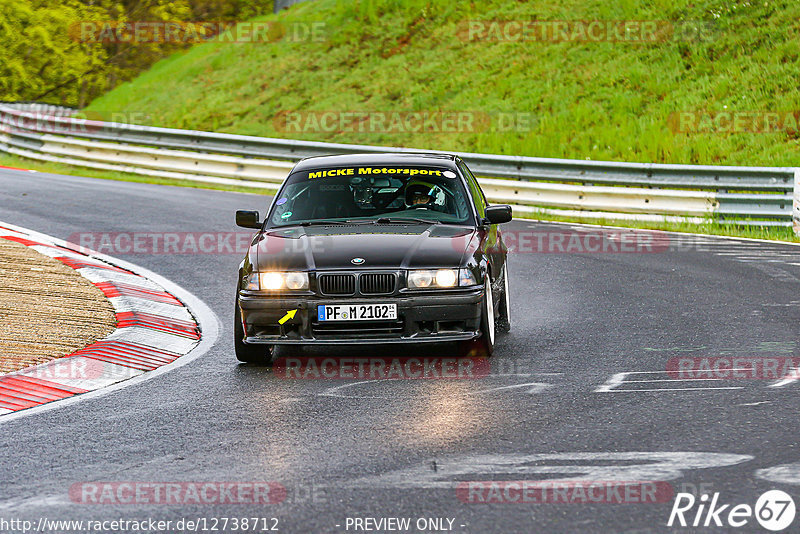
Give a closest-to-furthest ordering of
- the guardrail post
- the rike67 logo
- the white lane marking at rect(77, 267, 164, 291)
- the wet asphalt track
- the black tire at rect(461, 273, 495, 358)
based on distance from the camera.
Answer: the rike67 logo, the wet asphalt track, the black tire at rect(461, 273, 495, 358), the white lane marking at rect(77, 267, 164, 291), the guardrail post

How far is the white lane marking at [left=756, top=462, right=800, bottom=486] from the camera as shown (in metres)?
5.25

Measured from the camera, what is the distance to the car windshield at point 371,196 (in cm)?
930

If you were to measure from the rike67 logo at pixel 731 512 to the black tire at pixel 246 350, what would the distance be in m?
4.13

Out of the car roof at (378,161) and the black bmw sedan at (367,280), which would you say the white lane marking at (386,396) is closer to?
the black bmw sedan at (367,280)

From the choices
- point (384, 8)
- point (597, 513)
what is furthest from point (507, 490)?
point (384, 8)

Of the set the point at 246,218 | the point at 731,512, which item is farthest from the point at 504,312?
the point at 731,512

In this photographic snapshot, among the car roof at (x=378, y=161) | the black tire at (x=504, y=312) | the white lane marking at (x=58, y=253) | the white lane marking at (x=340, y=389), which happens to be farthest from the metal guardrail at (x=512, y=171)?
the white lane marking at (x=340, y=389)

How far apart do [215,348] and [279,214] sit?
122 cm

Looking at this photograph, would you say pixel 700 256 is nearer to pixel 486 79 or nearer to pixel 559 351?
pixel 559 351

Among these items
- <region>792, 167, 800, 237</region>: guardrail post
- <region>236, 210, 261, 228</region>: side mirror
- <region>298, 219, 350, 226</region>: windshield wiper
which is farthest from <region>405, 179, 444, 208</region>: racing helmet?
<region>792, 167, 800, 237</region>: guardrail post

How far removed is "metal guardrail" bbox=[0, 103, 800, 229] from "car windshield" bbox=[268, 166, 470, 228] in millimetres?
8430

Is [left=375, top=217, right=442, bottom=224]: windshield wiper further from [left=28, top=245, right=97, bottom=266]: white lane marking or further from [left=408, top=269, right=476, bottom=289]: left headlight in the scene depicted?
[left=28, top=245, right=97, bottom=266]: white lane marking

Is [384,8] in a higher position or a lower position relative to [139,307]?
higher

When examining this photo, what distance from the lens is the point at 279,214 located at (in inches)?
371
